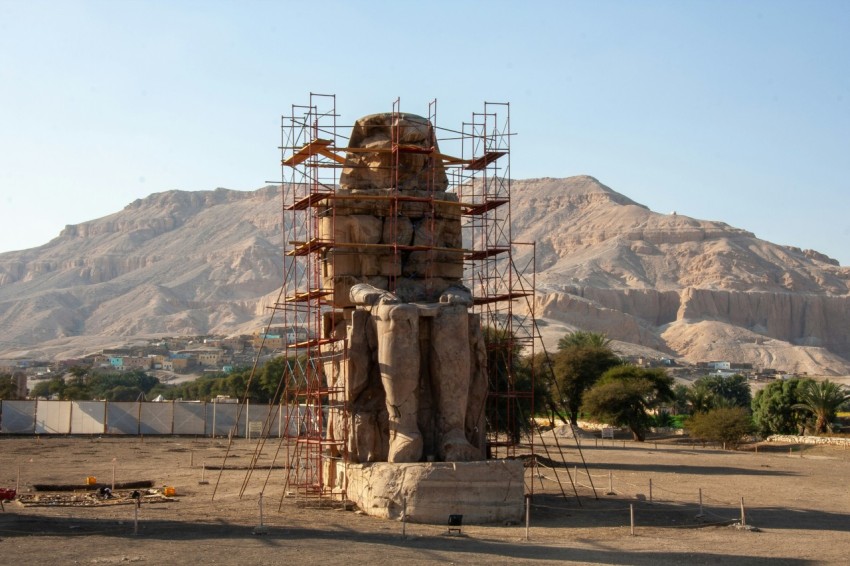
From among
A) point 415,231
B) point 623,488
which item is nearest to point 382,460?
point 415,231

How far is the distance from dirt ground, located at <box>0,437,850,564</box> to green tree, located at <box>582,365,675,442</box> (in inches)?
777

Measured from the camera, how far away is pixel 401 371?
18.8 m

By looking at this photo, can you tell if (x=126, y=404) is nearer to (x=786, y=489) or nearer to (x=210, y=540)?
(x=786, y=489)

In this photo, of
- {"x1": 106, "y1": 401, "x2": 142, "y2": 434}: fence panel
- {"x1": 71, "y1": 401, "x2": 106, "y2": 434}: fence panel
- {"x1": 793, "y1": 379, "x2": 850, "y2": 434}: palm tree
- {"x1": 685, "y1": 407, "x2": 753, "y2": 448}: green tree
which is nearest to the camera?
{"x1": 71, "y1": 401, "x2": 106, "y2": 434}: fence panel

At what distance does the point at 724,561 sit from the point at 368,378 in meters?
7.74

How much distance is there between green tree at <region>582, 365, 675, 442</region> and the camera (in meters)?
50.2

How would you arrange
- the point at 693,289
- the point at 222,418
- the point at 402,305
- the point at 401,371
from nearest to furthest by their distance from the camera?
the point at 401,371 → the point at 402,305 → the point at 222,418 → the point at 693,289

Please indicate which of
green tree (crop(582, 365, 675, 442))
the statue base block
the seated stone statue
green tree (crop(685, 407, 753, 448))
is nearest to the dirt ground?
the statue base block

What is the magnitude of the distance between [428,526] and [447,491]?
69cm

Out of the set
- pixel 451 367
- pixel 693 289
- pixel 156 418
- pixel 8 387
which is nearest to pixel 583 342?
pixel 156 418

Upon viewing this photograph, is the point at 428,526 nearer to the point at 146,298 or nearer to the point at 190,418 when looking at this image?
the point at 190,418

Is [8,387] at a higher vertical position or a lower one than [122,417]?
higher

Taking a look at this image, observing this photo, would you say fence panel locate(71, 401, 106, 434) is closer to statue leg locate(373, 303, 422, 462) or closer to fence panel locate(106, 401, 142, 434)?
fence panel locate(106, 401, 142, 434)

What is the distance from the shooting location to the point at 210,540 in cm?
1531
